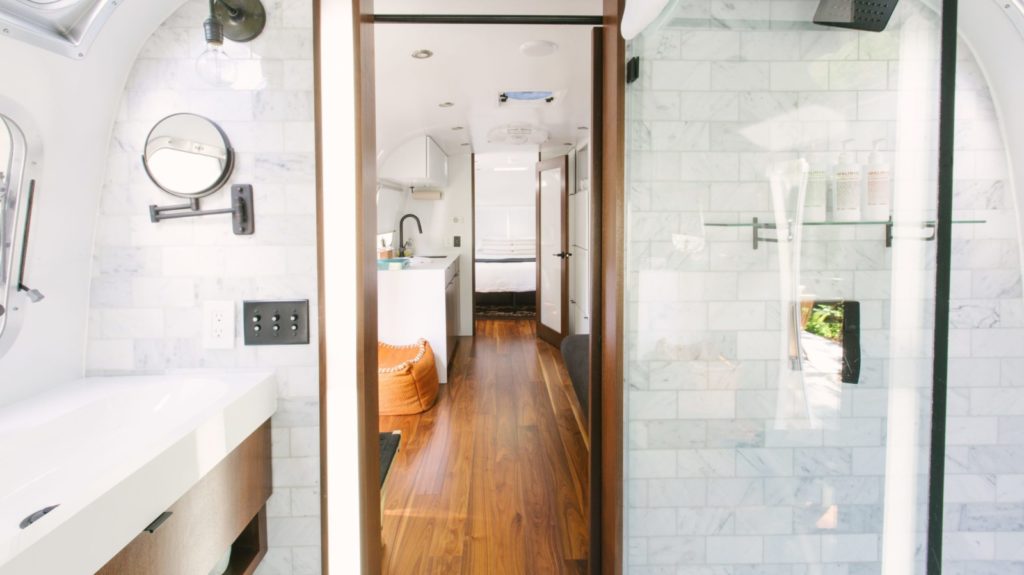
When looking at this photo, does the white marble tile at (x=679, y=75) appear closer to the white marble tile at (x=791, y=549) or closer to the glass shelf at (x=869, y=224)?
the glass shelf at (x=869, y=224)

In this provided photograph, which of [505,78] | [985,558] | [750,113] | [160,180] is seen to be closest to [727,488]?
[985,558]

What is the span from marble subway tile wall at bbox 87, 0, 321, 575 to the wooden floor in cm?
90

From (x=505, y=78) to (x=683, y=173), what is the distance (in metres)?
2.23

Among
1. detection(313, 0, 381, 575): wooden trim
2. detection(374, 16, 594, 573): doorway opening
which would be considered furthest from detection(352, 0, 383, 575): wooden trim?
detection(374, 16, 594, 573): doorway opening

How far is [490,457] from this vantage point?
3.01m

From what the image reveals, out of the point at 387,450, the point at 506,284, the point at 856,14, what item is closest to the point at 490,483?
the point at 387,450

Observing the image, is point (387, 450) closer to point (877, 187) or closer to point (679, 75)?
point (679, 75)

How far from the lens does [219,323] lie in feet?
4.54

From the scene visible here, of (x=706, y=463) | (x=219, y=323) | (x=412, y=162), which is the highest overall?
(x=412, y=162)

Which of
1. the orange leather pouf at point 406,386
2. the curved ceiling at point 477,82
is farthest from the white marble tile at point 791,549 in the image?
the orange leather pouf at point 406,386

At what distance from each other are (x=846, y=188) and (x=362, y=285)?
1270 millimetres

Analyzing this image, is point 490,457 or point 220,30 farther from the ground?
point 220,30

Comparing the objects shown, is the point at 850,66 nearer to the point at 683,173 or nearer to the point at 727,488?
the point at 683,173

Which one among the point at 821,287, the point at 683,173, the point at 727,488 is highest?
the point at 683,173
